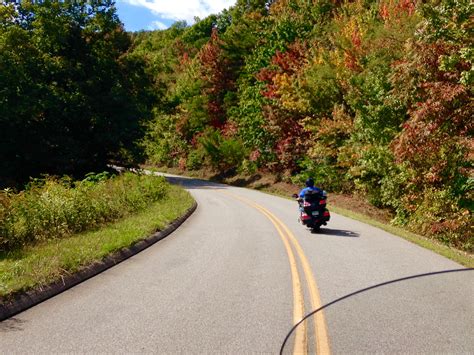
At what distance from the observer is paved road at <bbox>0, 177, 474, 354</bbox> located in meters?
4.91

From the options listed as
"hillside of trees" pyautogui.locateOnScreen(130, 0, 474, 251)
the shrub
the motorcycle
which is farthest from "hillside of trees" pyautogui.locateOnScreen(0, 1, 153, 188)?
the motorcycle

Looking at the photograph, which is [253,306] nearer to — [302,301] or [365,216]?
[302,301]

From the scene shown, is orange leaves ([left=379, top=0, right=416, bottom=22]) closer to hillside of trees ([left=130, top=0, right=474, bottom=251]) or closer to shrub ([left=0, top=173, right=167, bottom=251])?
hillside of trees ([left=130, top=0, right=474, bottom=251])

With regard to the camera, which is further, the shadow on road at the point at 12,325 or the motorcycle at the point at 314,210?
the motorcycle at the point at 314,210

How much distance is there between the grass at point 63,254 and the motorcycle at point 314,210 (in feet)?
14.9

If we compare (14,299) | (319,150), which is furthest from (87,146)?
(14,299)

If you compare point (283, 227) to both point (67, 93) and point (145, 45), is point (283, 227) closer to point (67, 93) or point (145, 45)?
point (67, 93)

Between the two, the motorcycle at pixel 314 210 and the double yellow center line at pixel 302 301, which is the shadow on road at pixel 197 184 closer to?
the motorcycle at pixel 314 210

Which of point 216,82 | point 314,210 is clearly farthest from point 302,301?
point 216,82

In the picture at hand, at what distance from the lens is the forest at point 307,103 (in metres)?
14.9

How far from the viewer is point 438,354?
177 inches

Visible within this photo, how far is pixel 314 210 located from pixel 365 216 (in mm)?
7907

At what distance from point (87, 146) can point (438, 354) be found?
31.2 metres

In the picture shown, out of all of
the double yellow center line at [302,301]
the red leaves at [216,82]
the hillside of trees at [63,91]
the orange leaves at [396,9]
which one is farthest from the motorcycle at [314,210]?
the red leaves at [216,82]
